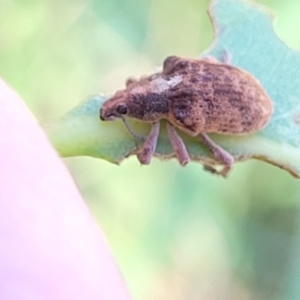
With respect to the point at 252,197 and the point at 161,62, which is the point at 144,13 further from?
the point at 252,197

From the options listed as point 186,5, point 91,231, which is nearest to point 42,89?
point 186,5

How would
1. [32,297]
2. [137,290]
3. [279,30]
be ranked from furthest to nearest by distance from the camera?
[279,30] → [137,290] → [32,297]

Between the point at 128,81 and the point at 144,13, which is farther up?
the point at 144,13

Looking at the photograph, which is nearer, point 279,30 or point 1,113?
point 1,113

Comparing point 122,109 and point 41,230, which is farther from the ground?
point 122,109

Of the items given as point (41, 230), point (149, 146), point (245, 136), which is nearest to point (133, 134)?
point (149, 146)

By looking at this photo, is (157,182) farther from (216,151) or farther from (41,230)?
(41,230)

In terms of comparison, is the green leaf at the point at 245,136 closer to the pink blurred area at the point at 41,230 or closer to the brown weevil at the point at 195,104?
the brown weevil at the point at 195,104
